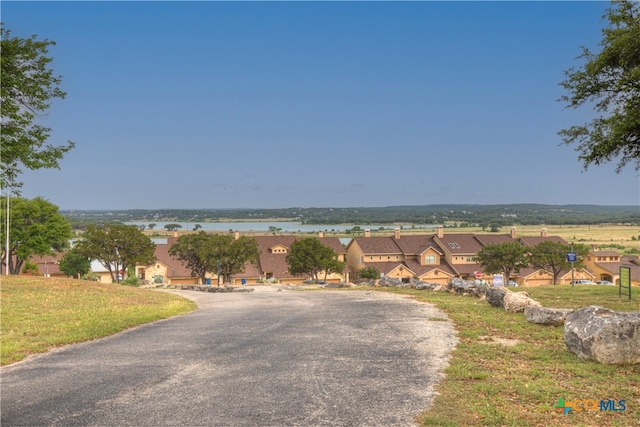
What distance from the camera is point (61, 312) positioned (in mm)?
19234

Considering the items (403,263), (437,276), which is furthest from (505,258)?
(403,263)

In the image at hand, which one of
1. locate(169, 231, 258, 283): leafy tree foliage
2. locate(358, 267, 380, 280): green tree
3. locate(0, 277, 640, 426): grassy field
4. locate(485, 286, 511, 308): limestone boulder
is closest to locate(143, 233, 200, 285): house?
locate(169, 231, 258, 283): leafy tree foliage

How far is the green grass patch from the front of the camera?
1434 cm

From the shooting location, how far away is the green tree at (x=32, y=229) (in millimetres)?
51188

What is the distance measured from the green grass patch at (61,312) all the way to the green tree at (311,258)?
39.2 metres

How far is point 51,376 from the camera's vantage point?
10.6 m

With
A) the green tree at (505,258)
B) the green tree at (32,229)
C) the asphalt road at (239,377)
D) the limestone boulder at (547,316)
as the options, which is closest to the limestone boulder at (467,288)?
the limestone boulder at (547,316)

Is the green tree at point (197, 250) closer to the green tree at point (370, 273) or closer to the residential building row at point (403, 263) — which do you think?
the residential building row at point (403, 263)

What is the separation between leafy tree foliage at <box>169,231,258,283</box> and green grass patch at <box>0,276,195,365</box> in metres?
31.9

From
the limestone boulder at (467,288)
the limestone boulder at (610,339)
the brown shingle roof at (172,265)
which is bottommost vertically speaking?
the brown shingle roof at (172,265)

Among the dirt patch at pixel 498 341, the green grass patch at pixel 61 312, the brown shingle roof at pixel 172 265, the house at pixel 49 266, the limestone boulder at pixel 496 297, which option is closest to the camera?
the dirt patch at pixel 498 341

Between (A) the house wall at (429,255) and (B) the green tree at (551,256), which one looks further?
(A) the house wall at (429,255)

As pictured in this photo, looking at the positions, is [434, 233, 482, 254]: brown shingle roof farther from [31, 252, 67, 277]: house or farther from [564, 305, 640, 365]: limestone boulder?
[564, 305, 640, 365]: limestone boulder

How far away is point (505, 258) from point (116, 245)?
51336mm
